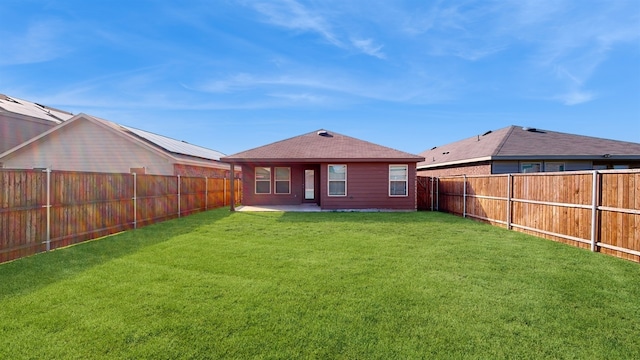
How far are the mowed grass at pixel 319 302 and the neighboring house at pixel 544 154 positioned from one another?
10.2m

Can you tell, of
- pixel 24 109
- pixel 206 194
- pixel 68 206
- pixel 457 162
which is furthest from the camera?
pixel 457 162

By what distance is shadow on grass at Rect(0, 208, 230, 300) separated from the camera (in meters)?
4.70

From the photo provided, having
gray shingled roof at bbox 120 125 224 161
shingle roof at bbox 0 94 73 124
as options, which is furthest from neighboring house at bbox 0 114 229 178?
shingle roof at bbox 0 94 73 124

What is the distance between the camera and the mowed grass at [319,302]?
291 cm

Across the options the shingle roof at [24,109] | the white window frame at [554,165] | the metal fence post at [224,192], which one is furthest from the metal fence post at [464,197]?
the shingle roof at [24,109]

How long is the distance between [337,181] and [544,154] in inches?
423

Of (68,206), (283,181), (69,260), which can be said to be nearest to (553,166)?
(283,181)

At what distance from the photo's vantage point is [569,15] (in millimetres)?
10797

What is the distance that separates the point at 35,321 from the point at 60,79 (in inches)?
713

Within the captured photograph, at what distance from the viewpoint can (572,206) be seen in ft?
24.8

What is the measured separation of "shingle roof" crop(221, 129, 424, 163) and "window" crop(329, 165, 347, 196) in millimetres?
801

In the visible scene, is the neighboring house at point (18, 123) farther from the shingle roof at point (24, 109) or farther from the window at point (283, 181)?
the window at point (283, 181)

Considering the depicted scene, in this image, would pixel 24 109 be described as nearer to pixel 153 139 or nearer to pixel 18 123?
pixel 18 123

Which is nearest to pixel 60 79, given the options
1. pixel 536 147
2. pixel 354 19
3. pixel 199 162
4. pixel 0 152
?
pixel 0 152
